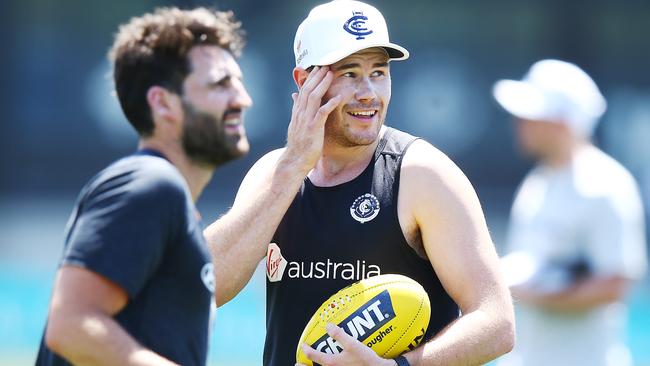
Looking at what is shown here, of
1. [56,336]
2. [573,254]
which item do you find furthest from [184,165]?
[573,254]

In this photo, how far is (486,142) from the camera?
803 inches

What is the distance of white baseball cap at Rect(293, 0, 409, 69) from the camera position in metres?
4.36

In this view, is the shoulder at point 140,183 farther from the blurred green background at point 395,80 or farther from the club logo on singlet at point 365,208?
the blurred green background at point 395,80

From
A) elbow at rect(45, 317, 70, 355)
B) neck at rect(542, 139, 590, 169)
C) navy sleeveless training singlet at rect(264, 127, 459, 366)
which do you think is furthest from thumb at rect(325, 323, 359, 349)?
neck at rect(542, 139, 590, 169)

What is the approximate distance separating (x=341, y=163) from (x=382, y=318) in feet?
2.37

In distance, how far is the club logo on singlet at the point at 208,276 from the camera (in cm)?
359

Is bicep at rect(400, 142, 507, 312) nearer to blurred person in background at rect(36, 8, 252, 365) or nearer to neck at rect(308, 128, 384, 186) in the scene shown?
neck at rect(308, 128, 384, 186)

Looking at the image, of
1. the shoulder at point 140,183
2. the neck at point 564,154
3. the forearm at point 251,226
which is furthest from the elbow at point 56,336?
the neck at point 564,154

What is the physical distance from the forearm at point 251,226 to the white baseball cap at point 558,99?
263 centimetres

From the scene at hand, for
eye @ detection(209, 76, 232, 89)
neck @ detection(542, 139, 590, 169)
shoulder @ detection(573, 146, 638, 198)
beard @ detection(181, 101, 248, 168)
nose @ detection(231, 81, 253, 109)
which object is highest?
eye @ detection(209, 76, 232, 89)

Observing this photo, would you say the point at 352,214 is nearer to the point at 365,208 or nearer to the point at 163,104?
the point at 365,208

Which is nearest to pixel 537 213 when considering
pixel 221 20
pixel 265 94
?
pixel 221 20

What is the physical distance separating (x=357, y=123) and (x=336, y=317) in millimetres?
738

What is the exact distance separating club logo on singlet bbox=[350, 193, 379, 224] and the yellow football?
0.29m
